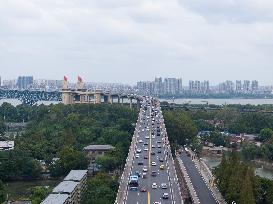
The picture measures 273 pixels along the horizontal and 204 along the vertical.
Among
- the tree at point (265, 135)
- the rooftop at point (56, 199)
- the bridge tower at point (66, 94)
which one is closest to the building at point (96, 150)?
the rooftop at point (56, 199)

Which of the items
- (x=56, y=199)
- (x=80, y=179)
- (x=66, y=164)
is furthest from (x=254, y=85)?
(x=56, y=199)

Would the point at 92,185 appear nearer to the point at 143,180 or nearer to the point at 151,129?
the point at 143,180

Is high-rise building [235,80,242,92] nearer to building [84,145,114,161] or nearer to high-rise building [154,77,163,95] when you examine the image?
high-rise building [154,77,163,95]

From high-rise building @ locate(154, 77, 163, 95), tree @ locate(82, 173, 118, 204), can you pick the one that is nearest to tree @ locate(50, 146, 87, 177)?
tree @ locate(82, 173, 118, 204)

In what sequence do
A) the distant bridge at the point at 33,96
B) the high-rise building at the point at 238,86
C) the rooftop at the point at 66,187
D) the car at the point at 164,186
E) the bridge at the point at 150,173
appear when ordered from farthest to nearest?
1. the high-rise building at the point at 238,86
2. the distant bridge at the point at 33,96
3. the rooftop at the point at 66,187
4. the car at the point at 164,186
5. the bridge at the point at 150,173

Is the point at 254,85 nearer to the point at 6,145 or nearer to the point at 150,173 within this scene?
the point at 6,145

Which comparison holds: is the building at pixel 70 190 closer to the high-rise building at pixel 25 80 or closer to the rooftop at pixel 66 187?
the rooftop at pixel 66 187

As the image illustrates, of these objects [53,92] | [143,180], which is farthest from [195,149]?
[53,92]
